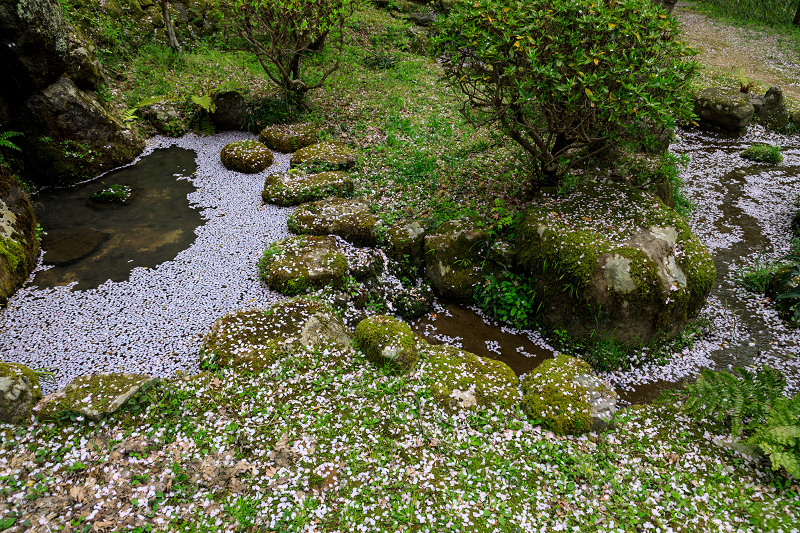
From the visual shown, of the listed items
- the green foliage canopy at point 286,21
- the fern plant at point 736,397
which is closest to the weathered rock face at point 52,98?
the green foliage canopy at point 286,21

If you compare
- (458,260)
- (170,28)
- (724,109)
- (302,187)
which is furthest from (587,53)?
(170,28)

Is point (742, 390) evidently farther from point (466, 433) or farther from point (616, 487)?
point (466, 433)

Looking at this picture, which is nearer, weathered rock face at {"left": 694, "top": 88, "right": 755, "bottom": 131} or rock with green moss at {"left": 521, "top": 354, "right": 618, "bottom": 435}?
rock with green moss at {"left": 521, "top": 354, "right": 618, "bottom": 435}

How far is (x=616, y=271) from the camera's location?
5.25 metres

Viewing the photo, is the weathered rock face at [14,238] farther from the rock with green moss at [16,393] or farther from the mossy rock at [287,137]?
the mossy rock at [287,137]

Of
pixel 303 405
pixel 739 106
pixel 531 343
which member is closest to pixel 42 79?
pixel 303 405

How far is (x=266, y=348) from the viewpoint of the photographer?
15.0 feet

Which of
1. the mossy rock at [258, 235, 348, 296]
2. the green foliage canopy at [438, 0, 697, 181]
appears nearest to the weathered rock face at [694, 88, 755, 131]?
the green foliage canopy at [438, 0, 697, 181]

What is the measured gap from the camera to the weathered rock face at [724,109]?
11.8 m

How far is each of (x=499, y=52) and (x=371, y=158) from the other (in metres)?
3.91

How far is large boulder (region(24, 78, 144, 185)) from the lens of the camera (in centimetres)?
712

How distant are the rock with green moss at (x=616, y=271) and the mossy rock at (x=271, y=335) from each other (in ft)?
9.63

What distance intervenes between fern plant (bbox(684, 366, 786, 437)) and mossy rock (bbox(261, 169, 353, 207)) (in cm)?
596

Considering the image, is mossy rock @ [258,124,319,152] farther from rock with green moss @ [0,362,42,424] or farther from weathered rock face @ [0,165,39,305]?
rock with green moss @ [0,362,42,424]
